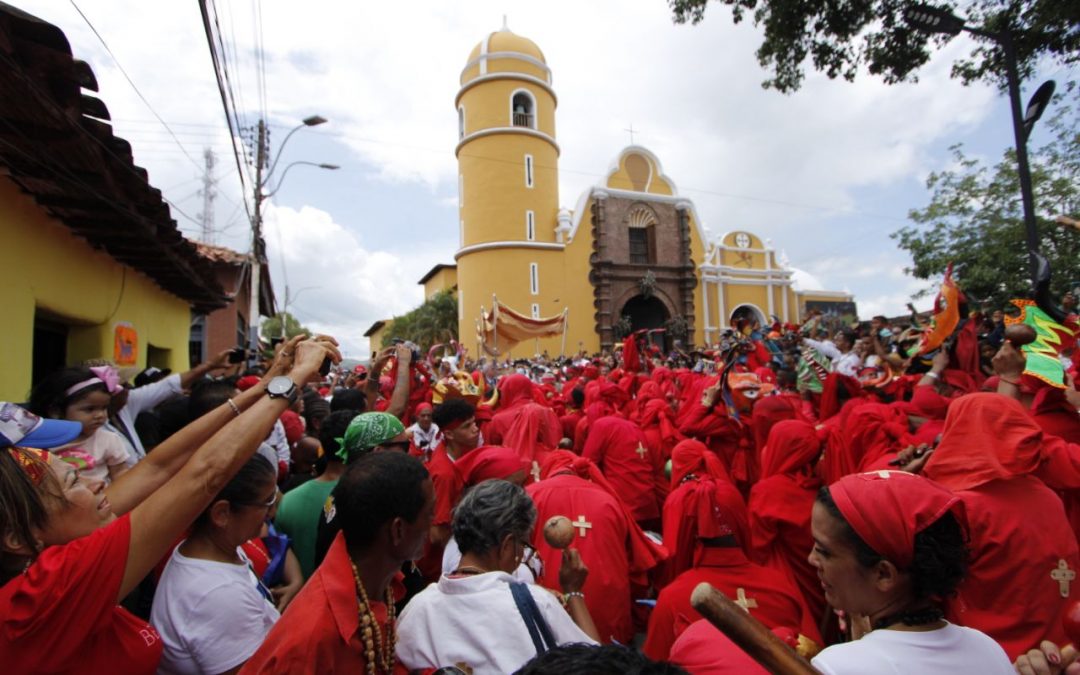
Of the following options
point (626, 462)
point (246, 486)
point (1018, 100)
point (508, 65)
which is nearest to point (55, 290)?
point (246, 486)

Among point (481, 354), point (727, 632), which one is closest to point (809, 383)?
point (727, 632)

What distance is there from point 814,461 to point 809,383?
3294 millimetres

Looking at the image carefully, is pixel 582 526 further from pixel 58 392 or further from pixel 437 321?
pixel 437 321

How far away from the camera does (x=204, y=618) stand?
188cm

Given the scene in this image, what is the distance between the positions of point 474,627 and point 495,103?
106 feet

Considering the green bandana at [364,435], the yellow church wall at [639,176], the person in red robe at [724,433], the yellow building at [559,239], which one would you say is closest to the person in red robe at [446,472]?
the green bandana at [364,435]

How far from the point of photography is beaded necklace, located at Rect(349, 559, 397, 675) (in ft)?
5.48

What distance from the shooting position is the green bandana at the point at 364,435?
122 inches

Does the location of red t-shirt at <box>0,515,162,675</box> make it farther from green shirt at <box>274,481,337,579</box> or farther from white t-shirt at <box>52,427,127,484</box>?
white t-shirt at <box>52,427,127,484</box>

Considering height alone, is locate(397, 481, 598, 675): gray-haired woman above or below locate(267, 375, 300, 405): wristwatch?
below

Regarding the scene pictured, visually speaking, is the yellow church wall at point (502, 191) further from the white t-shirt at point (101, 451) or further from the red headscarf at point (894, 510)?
the red headscarf at point (894, 510)

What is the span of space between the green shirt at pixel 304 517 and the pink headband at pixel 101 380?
1174 millimetres

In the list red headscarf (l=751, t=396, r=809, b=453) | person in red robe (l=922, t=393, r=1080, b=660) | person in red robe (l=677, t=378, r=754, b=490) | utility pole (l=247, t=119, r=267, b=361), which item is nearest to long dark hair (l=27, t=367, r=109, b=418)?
person in red robe (l=922, t=393, r=1080, b=660)

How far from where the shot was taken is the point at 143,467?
2246mm
